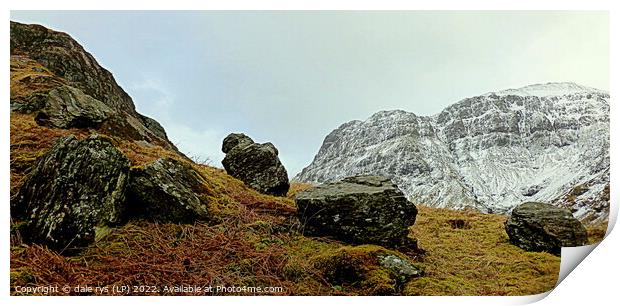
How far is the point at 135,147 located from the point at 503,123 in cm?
860

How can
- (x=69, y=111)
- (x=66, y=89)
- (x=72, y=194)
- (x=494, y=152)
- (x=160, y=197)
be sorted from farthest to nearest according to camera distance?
(x=494, y=152) < (x=66, y=89) < (x=69, y=111) < (x=160, y=197) < (x=72, y=194)

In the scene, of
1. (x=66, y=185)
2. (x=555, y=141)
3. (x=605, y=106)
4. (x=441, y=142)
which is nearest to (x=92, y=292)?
(x=66, y=185)

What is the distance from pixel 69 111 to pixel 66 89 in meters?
0.53

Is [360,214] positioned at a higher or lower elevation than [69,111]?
lower

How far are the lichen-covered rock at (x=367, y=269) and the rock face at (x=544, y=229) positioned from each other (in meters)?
2.06

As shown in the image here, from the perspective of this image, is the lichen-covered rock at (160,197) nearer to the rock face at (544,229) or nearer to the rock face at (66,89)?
the rock face at (66,89)

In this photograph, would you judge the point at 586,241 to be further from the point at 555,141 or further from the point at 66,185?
the point at 66,185

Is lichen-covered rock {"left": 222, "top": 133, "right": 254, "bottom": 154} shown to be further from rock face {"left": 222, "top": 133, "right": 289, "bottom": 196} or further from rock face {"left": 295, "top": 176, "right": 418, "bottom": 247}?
rock face {"left": 295, "top": 176, "right": 418, "bottom": 247}

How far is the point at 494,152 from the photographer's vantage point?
37.4 feet

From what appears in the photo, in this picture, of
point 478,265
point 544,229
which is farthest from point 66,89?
point 544,229

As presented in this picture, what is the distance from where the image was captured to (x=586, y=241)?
211 inches

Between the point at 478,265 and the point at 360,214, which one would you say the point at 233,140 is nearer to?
the point at 360,214

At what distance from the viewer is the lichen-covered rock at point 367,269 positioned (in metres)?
4.32

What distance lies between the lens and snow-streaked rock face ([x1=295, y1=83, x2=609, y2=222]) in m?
5.88
